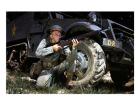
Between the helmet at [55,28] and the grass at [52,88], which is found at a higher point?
the helmet at [55,28]

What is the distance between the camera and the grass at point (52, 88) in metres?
5.70

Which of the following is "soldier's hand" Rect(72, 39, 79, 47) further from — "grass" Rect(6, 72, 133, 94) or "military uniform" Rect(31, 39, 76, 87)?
"grass" Rect(6, 72, 133, 94)

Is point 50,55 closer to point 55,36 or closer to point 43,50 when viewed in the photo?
point 43,50

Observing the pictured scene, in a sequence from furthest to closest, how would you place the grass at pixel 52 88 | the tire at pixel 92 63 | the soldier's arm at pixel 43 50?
the soldier's arm at pixel 43 50 → the grass at pixel 52 88 → the tire at pixel 92 63

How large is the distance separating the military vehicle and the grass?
9 centimetres

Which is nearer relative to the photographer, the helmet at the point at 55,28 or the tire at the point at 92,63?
the tire at the point at 92,63

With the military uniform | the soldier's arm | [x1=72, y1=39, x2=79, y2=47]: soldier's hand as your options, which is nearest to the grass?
the military uniform

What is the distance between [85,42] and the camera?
18.9ft

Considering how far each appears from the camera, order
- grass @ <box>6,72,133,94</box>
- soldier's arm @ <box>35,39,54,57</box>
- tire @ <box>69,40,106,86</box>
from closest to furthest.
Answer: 1. tire @ <box>69,40,106,86</box>
2. grass @ <box>6,72,133,94</box>
3. soldier's arm @ <box>35,39,54,57</box>

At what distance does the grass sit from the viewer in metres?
5.70

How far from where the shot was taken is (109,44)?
5598 millimetres

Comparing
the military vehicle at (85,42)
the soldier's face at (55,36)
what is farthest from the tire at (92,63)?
the soldier's face at (55,36)

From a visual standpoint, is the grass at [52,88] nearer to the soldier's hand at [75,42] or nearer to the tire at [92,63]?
the tire at [92,63]

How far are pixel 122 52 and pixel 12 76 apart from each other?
4.73ft
